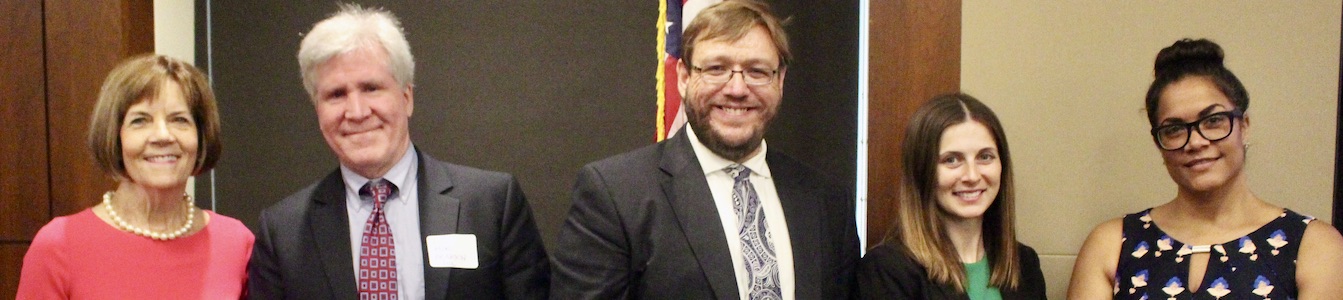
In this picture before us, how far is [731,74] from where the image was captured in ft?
6.64

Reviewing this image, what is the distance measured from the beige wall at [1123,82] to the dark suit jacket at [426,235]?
1.43 meters

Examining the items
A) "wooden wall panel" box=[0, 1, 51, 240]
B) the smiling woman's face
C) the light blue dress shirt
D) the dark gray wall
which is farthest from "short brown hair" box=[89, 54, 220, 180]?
the smiling woman's face

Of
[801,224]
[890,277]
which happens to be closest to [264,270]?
[801,224]

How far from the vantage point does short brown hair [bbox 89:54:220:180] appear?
2045mm

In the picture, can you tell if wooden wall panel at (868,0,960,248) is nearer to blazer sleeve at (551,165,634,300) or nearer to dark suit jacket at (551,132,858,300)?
dark suit jacket at (551,132,858,300)

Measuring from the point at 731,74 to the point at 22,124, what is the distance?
222 centimetres

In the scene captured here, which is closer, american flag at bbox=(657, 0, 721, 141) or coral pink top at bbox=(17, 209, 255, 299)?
coral pink top at bbox=(17, 209, 255, 299)

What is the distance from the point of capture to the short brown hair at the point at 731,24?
203 centimetres

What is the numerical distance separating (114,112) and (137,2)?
0.90m

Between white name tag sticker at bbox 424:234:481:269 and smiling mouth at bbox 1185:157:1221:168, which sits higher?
smiling mouth at bbox 1185:157:1221:168

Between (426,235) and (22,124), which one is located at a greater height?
(22,124)

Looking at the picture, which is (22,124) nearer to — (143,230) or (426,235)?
(143,230)

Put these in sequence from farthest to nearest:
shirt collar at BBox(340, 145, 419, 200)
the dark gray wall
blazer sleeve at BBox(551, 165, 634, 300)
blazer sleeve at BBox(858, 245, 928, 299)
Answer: the dark gray wall < blazer sleeve at BBox(858, 245, 928, 299) < shirt collar at BBox(340, 145, 419, 200) < blazer sleeve at BBox(551, 165, 634, 300)

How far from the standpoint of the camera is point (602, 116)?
3.55 meters
